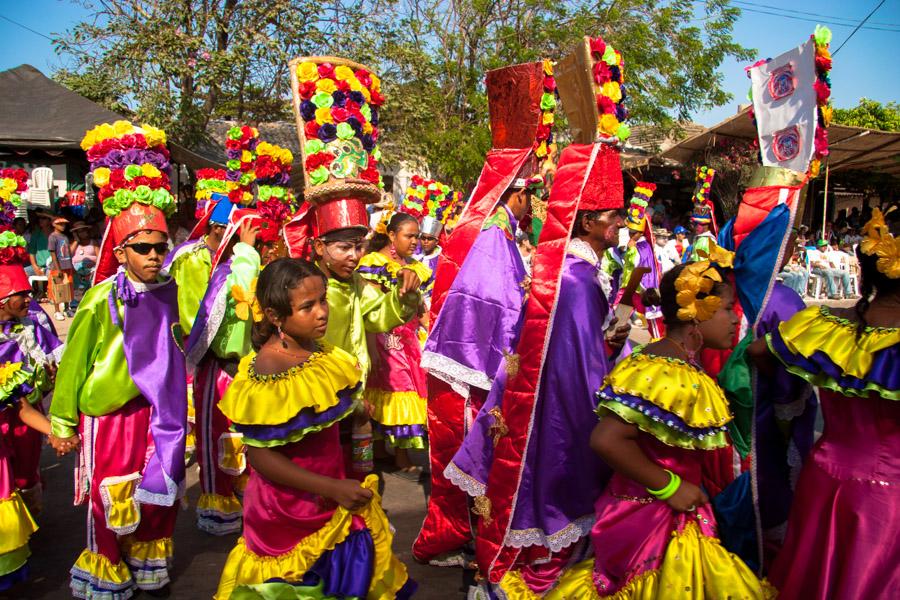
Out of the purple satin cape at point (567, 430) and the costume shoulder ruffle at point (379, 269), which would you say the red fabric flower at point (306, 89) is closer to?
the costume shoulder ruffle at point (379, 269)

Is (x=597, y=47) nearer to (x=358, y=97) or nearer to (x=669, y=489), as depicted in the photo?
(x=358, y=97)

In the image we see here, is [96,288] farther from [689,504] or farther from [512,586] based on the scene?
[689,504]

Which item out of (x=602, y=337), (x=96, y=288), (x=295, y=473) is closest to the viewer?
(x=295, y=473)

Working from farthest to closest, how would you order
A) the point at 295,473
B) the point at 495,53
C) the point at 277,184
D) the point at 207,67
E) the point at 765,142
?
the point at 495,53, the point at 207,67, the point at 277,184, the point at 765,142, the point at 295,473

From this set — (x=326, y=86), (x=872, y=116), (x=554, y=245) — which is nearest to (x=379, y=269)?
(x=326, y=86)

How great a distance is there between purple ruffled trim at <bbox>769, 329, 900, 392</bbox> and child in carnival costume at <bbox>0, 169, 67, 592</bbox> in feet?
11.6

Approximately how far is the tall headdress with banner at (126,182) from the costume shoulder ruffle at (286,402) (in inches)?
62.9

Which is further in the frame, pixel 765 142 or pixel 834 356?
pixel 765 142

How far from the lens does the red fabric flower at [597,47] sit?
11.3 ft

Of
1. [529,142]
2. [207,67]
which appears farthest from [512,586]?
[207,67]

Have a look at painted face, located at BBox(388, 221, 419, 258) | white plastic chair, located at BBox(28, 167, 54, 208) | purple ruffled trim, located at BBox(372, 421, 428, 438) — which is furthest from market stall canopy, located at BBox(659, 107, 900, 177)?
white plastic chair, located at BBox(28, 167, 54, 208)

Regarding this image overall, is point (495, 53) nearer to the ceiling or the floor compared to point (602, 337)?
nearer to the ceiling

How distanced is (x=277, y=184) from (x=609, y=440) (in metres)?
3.67

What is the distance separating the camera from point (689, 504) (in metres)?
2.67
